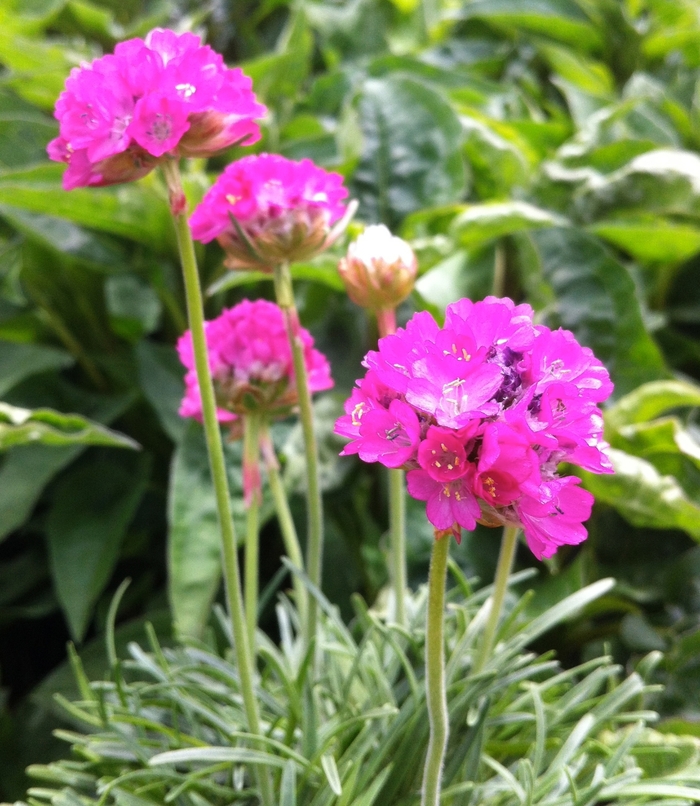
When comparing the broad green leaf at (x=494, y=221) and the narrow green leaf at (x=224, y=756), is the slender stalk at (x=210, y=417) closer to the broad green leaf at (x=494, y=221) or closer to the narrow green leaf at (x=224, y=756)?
the narrow green leaf at (x=224, y=756)

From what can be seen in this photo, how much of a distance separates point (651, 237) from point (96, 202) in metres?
0.59

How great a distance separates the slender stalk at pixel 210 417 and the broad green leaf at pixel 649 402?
1.52 ft

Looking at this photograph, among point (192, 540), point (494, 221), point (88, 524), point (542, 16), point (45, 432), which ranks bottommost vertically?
point (88, 524)

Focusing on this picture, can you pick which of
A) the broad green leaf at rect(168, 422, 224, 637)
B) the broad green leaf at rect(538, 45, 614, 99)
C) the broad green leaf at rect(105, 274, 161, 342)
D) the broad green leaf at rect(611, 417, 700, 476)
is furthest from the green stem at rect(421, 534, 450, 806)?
the broad green leaf at rect(538, 45, 614, 99)

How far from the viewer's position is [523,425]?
0.29 metres

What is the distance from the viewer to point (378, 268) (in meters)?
0.45

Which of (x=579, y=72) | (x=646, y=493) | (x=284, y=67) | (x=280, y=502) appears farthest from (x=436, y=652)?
(x=579, y=72)

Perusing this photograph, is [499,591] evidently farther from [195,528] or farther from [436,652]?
[195,528]

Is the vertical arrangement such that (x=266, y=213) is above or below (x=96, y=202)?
above

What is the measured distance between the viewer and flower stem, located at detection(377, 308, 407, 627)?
18.8 inches

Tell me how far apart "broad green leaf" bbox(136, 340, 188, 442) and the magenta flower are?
419 millimetres

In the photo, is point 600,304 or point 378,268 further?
point 600,304

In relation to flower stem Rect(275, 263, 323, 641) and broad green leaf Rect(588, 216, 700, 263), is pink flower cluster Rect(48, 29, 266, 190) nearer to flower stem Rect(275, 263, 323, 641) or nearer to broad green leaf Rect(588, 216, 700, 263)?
flower stem Rect(275, 263, 323, 641)

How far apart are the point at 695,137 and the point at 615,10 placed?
0.30 metres
